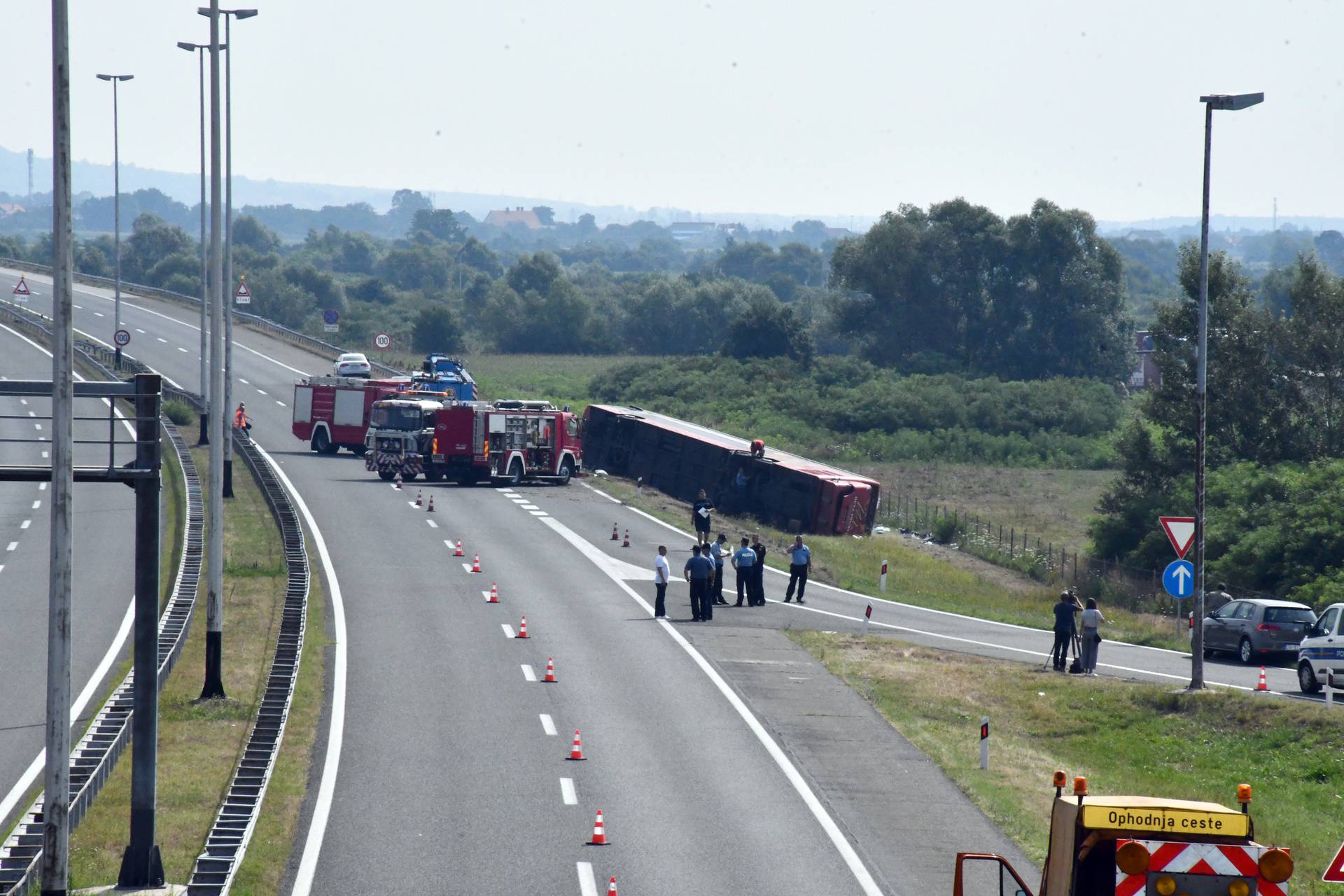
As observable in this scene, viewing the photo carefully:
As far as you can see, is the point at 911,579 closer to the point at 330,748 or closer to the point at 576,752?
the point at 576,752

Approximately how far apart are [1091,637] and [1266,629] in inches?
209

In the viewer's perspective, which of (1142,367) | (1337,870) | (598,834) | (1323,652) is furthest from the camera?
(1142,367)

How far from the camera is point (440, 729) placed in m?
21.9

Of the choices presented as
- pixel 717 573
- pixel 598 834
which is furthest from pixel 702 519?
pixel 598 834

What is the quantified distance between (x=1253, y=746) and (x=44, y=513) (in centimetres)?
3600

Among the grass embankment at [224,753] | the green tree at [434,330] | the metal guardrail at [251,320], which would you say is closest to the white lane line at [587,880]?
the grass embankment at [224,753]

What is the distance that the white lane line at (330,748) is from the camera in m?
15.6

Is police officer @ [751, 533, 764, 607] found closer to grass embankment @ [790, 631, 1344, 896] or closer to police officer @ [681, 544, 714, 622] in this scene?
police officer @ [681, 544, 714, 622]

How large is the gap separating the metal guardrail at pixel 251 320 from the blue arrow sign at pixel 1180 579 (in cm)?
5641

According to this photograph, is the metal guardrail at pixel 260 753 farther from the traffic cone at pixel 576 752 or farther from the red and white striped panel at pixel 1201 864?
the red and white striped panel at pixel 1201 864

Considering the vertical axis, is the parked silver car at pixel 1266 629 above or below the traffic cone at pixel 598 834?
below

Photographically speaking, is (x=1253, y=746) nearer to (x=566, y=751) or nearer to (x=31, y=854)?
(x=566, y=751)

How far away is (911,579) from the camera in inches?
1710

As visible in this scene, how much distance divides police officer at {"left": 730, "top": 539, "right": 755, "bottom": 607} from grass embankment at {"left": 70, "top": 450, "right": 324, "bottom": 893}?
9050mm
